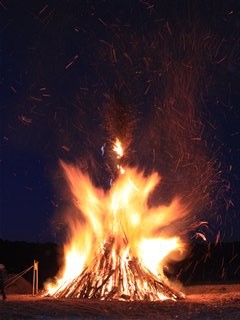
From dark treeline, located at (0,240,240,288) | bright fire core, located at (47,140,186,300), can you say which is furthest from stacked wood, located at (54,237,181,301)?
dark treeline, located at (0,240,240,288)

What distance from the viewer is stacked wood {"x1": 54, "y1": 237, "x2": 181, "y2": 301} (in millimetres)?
20656

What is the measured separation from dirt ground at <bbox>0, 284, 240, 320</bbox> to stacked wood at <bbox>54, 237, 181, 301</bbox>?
3.32 feet

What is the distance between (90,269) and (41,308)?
18.0 ft

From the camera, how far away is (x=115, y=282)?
2111cm

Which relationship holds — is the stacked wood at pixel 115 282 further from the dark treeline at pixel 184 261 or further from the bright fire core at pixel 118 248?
the dark treeline at pixel 184 261

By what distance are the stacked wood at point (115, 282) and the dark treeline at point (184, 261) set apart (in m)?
15.2

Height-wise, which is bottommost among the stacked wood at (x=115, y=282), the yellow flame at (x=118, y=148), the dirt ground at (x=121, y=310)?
the dirt ground at (x=121, y=310)

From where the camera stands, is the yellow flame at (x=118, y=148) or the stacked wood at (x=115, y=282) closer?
the stacked wood at (x=115, y=282)

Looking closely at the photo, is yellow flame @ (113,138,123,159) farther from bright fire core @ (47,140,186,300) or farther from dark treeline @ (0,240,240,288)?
dark treeline @ (0,240,240,288)

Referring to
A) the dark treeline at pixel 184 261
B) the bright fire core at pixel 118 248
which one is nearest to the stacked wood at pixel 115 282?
the bright fire core at pixel 118 248

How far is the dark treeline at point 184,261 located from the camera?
1677 inches

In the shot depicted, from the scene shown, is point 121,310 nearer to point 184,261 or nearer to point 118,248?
point 118,248

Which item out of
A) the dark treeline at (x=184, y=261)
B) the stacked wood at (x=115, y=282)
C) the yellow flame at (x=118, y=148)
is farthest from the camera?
the dark treeline at (x=184, y=261)

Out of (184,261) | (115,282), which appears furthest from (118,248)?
A: (184,261)
